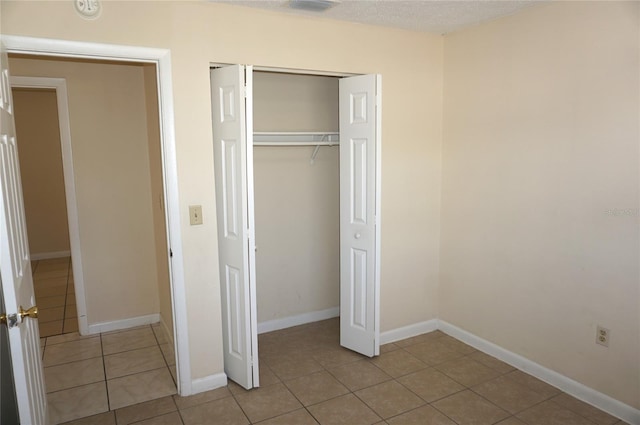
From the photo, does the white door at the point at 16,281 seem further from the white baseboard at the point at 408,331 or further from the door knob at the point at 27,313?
the white baseboard at the point at 408,331

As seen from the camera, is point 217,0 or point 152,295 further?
point 152,295

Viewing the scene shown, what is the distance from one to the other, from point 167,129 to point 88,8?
73 cm

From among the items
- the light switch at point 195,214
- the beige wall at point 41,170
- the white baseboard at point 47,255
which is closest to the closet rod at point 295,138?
the light switch at point 195,214

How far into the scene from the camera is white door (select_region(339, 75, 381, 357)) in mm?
3178

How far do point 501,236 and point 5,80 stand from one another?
3.10 m

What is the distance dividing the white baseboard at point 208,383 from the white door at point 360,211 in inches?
40.2

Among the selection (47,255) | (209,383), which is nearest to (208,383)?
(209,383)

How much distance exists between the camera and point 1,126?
→ 6.23 ft

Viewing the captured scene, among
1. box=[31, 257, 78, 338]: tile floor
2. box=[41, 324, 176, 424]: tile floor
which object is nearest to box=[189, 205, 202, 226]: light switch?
box=[41, 324, 176, 424]: tile floor

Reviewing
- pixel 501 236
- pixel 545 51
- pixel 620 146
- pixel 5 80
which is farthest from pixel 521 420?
pixel 5 80

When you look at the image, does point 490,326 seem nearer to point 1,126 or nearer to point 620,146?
point 620,146

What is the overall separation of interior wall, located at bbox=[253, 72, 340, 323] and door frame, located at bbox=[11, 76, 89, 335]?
1.53 meters

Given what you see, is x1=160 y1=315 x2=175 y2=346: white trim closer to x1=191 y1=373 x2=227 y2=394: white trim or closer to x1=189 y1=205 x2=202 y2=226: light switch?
x1=191 y1=373 x2=227 y2=394: white trim

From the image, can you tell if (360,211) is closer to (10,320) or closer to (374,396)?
(374,396)
